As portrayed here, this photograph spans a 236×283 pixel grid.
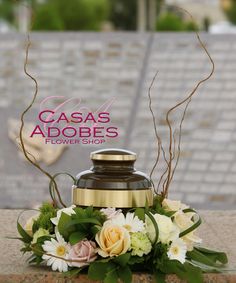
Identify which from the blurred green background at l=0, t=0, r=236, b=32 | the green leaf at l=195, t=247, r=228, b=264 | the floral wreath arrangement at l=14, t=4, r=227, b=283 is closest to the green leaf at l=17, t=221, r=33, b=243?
the floral wreath arrangement at l=14, t=4, r=227, b=283

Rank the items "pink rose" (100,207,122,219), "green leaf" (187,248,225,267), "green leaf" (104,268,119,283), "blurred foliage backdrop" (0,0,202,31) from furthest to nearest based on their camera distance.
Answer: "blurred foliage backdrop" (0,0,202,31) → "green leaf" (187,248,225,267) → "pink rose" (100,207,122,219) → "green leaf" (104,268,119,283)

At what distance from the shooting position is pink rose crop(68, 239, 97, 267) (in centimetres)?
228

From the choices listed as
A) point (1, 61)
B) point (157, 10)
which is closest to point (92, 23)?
point (157, 10)

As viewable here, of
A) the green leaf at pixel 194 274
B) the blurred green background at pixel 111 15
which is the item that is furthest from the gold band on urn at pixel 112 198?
the blurred green background at pixel 111 15

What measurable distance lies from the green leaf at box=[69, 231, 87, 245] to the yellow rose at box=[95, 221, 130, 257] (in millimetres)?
43

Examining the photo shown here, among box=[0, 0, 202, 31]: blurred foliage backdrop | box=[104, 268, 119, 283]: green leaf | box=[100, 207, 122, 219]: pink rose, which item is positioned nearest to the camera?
box=[104, 268, 119, 283]: green leaf

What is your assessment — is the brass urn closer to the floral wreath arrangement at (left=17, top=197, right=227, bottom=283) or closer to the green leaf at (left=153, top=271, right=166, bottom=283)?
the floral wreath arrangement at (left=17, top=197, right=227, bottom=283)

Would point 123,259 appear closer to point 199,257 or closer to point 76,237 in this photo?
point 76,237

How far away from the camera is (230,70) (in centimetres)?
738

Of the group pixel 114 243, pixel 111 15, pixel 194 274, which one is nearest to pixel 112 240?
pixel 114 243

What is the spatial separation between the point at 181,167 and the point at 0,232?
3512 mm

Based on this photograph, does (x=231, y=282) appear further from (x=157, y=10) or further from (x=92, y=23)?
(x=157, y=10)

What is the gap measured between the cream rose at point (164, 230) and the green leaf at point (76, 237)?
16cm

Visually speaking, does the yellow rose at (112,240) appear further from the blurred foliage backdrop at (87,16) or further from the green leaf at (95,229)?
the blurred foliage backdrop at (87,16)
